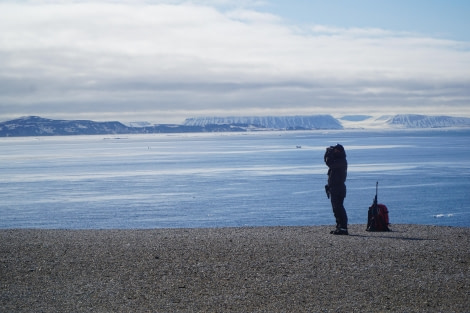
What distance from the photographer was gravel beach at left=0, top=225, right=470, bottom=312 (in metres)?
8.30

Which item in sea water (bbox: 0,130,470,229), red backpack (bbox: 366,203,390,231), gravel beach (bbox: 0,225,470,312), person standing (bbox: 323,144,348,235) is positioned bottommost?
sea water (bbox: 0,130,470,229)

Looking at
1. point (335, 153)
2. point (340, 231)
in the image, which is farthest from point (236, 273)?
point (335, 153)

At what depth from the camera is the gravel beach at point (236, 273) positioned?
27.2 ft

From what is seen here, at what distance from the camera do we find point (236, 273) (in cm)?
988

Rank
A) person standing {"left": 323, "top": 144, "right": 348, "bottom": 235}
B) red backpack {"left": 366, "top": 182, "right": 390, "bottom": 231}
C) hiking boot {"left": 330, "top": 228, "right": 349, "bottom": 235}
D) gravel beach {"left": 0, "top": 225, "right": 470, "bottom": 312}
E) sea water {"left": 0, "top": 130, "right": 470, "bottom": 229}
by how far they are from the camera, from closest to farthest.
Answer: gravel beach {"left": 0, "top": 225, "right": 470, "bottom": 312}
hiking boot {"left": 330, "top": 228, "right": 349, "bottom": 235}
person standing {"left": 323, "top": 144, "right": 348, "bottom": 235}
red backpack {"left": 366, "top": 182, "right": 390, "bottom": 231}
sea water {"left": 0, "top": 130, "right": 470, "bottom": 229}

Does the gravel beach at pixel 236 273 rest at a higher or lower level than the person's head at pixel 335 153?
lower

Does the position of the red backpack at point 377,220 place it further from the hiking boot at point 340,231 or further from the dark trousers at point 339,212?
the hiking boot at point 340,231

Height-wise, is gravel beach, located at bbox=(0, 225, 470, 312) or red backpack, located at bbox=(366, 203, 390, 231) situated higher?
red backpack, located at bbox=(366, 203, 390, 231)

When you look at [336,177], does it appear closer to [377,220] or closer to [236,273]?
[377,220]

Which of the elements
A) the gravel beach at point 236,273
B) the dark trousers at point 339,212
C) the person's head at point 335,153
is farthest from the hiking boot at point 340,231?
the person's head at point 335,153

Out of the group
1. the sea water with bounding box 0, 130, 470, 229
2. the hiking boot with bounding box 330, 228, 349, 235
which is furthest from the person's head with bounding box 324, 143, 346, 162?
the sea water with bounding box 0, 130, 470, 229

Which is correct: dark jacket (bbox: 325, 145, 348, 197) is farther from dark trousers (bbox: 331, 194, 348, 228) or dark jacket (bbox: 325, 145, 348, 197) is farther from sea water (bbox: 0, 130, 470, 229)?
sea water (bbox: 0, 130, 470, 229)

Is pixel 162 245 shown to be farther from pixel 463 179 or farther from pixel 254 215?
pixel 463 179

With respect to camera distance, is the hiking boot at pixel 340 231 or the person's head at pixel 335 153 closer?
the hiking boot at pixel 340 231
